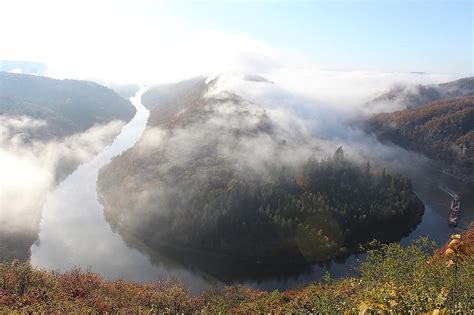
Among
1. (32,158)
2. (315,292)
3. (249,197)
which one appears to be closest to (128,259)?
(249,197)

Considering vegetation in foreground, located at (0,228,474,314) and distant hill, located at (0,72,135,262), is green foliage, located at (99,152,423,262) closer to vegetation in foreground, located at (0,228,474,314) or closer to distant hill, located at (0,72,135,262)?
distant hill, located at (0,72,135,262)

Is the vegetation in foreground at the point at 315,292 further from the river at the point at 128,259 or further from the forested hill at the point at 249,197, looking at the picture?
the forested hill at the point at 249,197

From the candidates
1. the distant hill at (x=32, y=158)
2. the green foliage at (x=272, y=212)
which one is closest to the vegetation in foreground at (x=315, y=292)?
the green foliage at (x=272, y=212)

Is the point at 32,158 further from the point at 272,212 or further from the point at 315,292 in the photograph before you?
the point at 315,292

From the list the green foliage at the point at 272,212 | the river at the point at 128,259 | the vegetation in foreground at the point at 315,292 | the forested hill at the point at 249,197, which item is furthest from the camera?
the forested hill at the point at 249,197

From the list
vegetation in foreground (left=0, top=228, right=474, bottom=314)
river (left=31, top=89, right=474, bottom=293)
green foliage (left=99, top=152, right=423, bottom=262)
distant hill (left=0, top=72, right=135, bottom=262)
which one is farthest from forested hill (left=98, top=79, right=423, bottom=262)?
vegetation in foreground (left=0, top=228, right=474, bottom=314)

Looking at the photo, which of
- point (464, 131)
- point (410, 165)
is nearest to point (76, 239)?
point (410, 165)

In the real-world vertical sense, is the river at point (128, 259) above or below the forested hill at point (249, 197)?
below
